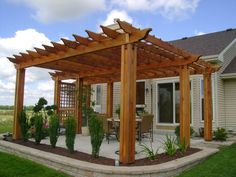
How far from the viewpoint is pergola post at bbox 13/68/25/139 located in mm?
8992

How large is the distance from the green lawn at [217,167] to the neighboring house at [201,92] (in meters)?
4.44

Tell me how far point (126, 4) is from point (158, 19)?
7.29 ft

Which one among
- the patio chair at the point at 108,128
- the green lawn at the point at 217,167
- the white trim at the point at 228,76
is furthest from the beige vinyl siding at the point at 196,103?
the green lawn at the point at 217,167

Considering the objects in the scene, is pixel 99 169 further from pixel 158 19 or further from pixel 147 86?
pixel 158 19

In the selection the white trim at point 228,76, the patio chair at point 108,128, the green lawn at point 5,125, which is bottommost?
the green lawn at point 5,125

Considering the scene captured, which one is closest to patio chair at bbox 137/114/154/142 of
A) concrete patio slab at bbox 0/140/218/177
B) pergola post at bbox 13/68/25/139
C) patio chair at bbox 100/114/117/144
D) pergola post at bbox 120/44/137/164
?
patio chair at bbox 100/114/117/144

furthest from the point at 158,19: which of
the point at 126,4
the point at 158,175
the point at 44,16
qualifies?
the point at 158,175

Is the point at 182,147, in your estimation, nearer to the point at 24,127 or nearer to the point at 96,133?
the point at 96,133

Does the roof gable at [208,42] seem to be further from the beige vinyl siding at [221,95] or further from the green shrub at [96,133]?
the green shrub at [96,133]

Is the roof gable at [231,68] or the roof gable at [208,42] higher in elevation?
the roof gable at [208,42]

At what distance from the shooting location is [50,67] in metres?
Result: 9.84

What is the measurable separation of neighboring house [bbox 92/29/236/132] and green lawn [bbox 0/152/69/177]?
7504 mm

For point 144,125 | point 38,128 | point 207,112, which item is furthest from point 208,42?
point 38,128

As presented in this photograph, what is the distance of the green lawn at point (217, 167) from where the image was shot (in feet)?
17.2
